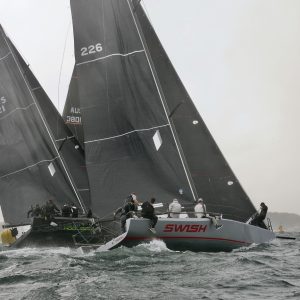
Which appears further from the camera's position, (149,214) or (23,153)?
(23,153)

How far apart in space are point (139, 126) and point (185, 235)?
7046 millimetres

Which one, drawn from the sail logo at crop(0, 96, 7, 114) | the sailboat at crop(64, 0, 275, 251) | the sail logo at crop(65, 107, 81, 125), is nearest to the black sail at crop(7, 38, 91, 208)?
the sail logo at crop(0, 96, 7, 114)

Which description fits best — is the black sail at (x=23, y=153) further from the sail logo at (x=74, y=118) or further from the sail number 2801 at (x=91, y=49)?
the sail number 2801 at (x=91, y=49)

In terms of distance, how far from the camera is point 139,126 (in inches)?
957

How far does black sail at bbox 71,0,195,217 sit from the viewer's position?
2331 centimetres

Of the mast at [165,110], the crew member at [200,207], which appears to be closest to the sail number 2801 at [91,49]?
the mast at [165,110]

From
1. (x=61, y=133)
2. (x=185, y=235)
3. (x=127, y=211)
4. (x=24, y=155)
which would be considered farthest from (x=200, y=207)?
(x=61, y=133)

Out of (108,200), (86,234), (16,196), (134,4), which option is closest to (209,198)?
(108,200)

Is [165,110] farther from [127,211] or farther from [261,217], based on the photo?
[261,217]

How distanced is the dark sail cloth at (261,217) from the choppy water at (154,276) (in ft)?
11.9

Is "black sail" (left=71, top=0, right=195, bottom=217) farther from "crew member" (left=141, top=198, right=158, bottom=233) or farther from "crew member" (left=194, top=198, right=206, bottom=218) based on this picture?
"crew member" (left=141, top=198, right=158, bottom=233)

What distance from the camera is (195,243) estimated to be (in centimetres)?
1878

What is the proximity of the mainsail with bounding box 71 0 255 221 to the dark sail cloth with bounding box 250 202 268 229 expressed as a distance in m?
0.44

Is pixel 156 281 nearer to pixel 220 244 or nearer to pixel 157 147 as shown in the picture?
pixel 220 244
